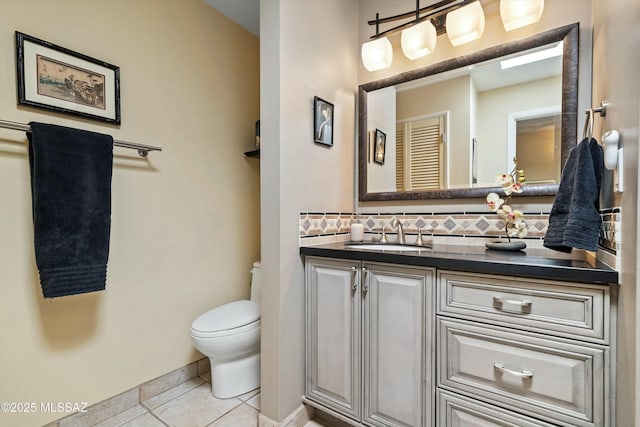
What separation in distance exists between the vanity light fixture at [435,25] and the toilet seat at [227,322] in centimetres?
172

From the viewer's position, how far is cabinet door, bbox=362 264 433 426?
1137mm

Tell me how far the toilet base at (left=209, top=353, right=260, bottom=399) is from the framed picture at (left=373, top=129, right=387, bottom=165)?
151 centimetres

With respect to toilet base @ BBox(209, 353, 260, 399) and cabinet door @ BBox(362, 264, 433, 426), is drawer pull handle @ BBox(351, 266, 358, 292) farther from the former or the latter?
toilet base @ BBox(209, 353, 260, 399)

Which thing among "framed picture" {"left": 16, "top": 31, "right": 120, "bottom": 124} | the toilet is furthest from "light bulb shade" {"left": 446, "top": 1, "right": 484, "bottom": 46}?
the toilet

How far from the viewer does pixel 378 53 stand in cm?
177

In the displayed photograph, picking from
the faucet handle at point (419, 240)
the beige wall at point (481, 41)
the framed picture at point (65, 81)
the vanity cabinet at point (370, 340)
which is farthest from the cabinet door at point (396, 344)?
the framed picture at point (65, 81)

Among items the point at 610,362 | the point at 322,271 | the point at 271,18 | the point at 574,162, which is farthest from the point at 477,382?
the point at 271,18

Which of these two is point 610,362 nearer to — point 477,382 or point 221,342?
point 477,382

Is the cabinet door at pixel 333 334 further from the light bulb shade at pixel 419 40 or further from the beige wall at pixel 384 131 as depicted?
the light bulb shade at pixel 419 40

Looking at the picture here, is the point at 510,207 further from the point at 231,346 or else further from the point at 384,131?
the point at 231,346

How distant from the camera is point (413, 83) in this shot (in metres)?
1.76

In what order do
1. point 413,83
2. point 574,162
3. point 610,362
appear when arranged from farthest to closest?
point 413,83, point 574,162, point 610,362

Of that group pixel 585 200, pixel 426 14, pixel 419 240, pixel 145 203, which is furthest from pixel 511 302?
pixel 145 203

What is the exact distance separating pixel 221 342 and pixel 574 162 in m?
1.78
